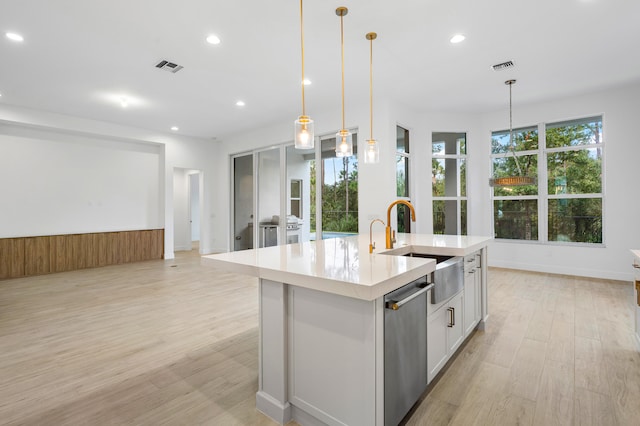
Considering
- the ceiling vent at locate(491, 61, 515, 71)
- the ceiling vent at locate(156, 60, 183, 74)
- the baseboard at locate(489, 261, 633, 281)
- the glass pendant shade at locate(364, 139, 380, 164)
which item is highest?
the ceiling vent at locate(491, 61, 515, 71)

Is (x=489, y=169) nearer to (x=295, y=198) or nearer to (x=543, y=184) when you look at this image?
(x=543, y=184)

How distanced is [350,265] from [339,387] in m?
0.62

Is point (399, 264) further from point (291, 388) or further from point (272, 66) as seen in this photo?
point (272, 66)

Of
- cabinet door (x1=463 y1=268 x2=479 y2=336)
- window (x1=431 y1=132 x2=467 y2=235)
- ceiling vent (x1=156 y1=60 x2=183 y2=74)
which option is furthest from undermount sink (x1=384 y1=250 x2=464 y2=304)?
window (x1=431 y1=132 x2=467 y2=235)

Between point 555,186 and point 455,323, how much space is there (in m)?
4.85

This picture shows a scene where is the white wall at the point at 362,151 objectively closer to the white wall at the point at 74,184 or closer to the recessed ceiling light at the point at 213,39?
the recessed ceiling light at the point at 213,39

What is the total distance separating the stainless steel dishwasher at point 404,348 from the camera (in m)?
1.55

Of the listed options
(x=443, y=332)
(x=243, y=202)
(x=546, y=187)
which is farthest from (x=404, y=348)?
(x=243, y=202)

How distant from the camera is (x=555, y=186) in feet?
19.1

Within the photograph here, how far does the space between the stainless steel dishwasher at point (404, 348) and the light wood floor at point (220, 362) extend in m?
0.25

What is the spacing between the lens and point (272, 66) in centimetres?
427

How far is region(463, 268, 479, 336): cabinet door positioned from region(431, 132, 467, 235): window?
376 centimetres

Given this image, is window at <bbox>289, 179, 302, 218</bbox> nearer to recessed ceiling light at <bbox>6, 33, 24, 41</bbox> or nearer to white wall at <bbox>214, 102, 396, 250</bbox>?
white wall at <bbox>214, 102, 396, 250</bbox>

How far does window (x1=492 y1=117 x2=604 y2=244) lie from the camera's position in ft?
17.9
